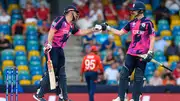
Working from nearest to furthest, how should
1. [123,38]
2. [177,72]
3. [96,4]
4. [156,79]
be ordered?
[156,79] < [177,72] < [123,38] < [96,4]

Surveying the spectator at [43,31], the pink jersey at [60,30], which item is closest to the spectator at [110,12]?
the spectator at [43,31]

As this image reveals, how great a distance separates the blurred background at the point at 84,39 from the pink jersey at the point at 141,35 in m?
4.43

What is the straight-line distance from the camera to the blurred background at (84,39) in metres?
21.1

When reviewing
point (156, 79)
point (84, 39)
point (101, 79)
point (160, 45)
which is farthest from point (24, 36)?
point (156, 79)

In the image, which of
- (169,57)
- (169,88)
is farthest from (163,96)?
(169,57)

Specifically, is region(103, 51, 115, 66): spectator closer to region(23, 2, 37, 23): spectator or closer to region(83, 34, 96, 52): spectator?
region(83, 34, 96, 52): spectator

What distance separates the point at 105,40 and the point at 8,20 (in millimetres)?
3068

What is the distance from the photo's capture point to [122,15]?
23.5 m

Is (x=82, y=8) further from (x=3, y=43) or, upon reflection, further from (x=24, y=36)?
(x=3, y=43)

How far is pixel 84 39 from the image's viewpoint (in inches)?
879

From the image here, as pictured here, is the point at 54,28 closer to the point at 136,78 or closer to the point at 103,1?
the point at 136,78

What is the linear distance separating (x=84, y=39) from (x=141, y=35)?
7.26 meters

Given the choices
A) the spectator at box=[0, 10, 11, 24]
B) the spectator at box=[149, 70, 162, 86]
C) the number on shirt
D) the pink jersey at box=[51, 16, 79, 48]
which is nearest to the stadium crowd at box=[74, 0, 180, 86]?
the spectator at box=[149, 70, 162, 86]

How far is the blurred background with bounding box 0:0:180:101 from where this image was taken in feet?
69.1
